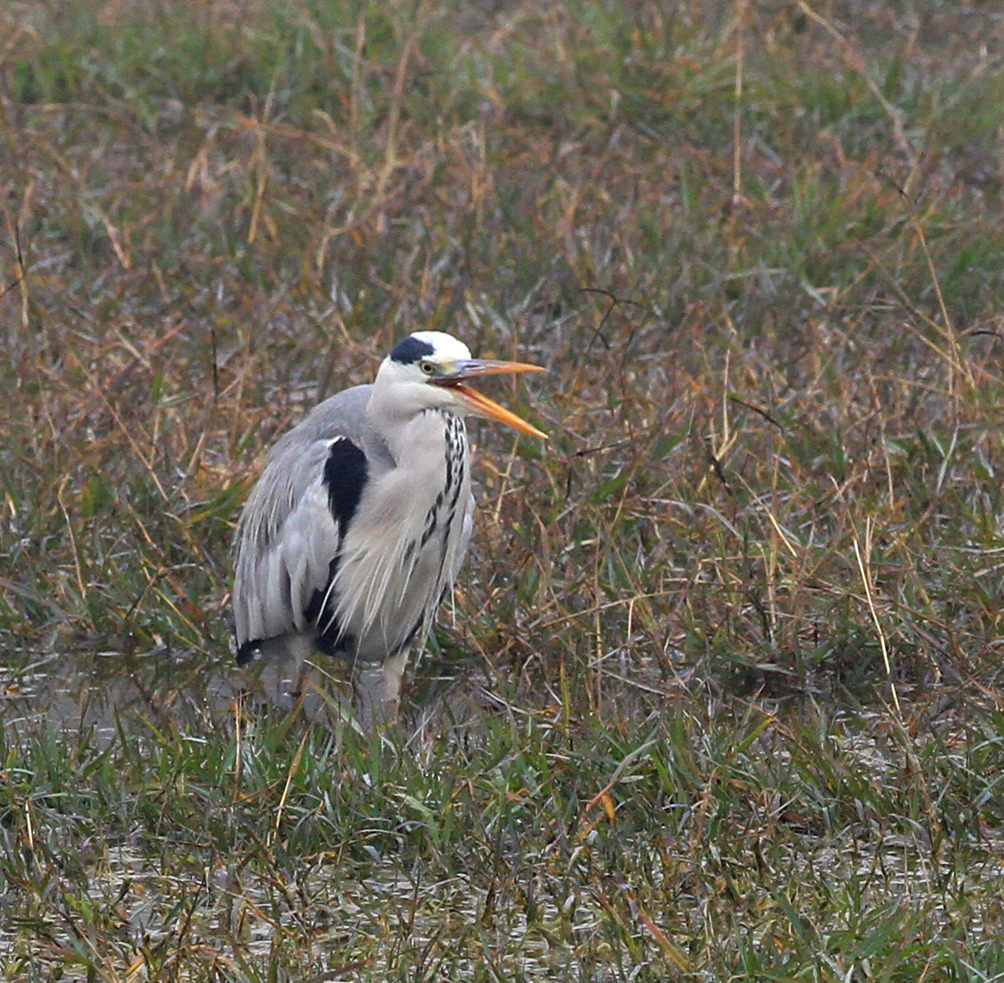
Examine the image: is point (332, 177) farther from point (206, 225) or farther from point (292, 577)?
point (292, 577)

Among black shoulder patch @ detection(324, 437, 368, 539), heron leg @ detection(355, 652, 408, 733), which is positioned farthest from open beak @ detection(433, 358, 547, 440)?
heron leg @ detection(355, 652, 408, 733)

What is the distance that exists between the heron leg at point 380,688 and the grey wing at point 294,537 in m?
0.24

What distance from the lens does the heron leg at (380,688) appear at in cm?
520

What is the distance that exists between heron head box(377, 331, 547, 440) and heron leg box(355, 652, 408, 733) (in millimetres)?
703

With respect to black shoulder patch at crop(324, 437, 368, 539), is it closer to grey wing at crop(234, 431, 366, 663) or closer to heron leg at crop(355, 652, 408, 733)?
grey wing at crop(234, 431, 366, 663)

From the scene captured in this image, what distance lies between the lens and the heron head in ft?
16.9

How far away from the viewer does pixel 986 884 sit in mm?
4078

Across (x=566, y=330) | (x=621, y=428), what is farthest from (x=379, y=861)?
(x=566, y=330)

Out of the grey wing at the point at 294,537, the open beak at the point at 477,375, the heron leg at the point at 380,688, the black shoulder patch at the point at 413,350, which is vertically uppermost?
the black shoulder patch at the point at 413,350

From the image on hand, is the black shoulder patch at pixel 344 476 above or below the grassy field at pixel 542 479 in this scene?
above

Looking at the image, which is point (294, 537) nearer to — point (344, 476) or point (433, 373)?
point (344, 476)

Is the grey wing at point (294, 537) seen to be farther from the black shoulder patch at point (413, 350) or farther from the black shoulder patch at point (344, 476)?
the black shoulder patch at point (413, 350)

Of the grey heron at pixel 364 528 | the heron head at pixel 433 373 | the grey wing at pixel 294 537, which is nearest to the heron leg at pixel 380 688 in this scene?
the grey heron at pixel 364 528

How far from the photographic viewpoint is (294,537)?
217 inches
